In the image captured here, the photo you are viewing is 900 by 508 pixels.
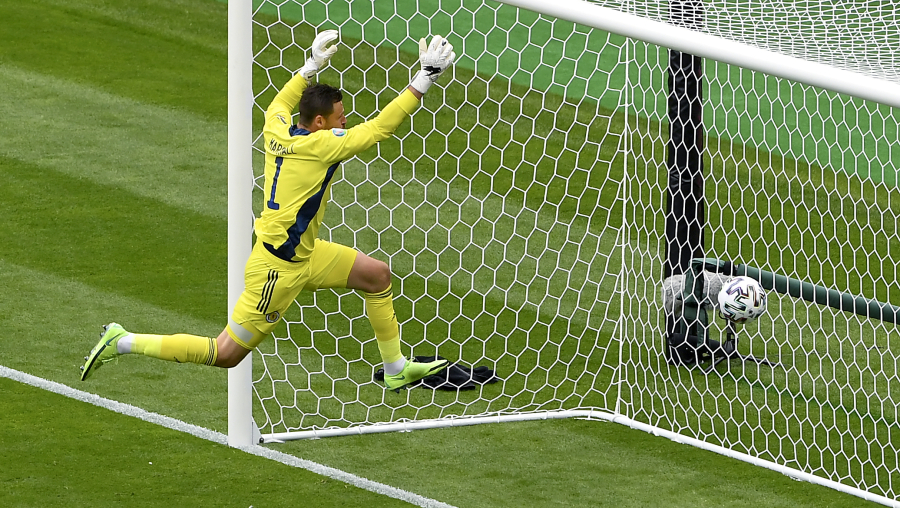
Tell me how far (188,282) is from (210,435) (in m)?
1.73

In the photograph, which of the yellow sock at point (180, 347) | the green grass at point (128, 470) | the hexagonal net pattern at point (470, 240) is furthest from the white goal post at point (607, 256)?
the yellow sock at point (180, 347)

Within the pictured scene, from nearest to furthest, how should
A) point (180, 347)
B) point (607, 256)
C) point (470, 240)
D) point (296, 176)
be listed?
point (296, 176) → point (180, 347) → point (607, 256) → point (470, 240)

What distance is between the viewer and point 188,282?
7332mm

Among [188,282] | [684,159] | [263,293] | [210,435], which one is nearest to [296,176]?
[263,293]

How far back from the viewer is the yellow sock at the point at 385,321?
5.59 metres

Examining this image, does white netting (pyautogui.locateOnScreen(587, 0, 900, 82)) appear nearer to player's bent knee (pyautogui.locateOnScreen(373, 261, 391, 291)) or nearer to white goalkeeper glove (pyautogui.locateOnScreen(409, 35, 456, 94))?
white goalkeeper glove (pyautogui.locateOnScreen(409, 35, 456, 94))

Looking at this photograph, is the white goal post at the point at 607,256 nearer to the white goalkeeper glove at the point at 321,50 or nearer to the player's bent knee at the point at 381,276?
the white goalkeeper glove at the point at 321,50

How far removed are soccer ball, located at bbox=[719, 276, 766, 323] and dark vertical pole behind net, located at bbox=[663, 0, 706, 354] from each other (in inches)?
9.0

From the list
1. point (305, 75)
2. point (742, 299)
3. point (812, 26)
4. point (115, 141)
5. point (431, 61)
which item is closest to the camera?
point (431, 61)

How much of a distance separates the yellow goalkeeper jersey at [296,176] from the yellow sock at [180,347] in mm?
447

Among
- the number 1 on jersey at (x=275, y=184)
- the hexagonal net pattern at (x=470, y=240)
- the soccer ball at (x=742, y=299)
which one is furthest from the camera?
the hexagonal net pattern at (x=470, y=240)

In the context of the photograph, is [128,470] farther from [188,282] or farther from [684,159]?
[684,159]

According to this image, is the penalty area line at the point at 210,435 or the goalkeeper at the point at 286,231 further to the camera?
the penalty area line at the point at 210,435

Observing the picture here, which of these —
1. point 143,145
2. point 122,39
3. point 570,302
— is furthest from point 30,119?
point 570,302
